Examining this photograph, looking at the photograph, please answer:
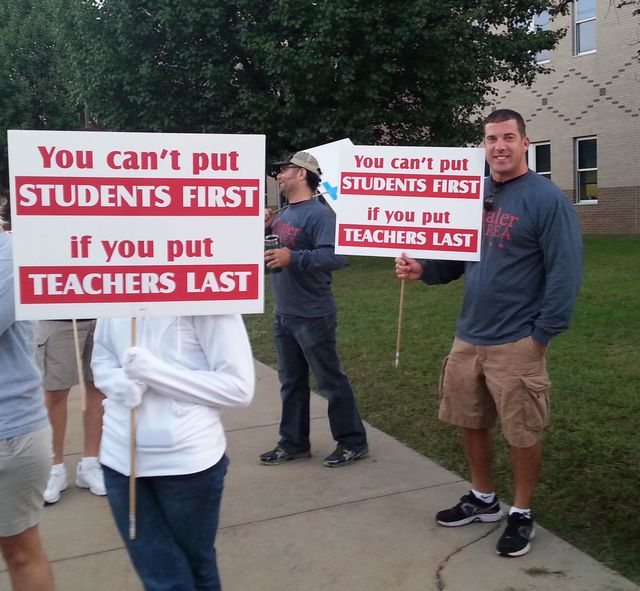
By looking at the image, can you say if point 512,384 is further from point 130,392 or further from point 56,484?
point 56,484

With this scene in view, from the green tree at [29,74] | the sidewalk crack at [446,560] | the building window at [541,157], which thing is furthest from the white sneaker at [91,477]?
the building window at [541,157]

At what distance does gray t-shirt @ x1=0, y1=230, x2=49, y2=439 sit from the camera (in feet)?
8.09

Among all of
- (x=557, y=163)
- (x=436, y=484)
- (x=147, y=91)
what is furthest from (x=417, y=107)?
(x=436, y=484)

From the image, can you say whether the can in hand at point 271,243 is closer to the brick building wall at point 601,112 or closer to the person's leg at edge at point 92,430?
the person's leg at edge at point 92,430

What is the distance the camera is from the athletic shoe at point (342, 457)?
187 inches

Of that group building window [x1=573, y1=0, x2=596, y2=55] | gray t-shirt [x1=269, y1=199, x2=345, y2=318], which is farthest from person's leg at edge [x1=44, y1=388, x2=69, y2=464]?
building window [x1=573, y1=0, x2=596, y2=55]

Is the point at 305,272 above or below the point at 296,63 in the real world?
below

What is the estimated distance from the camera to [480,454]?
12.5 feet

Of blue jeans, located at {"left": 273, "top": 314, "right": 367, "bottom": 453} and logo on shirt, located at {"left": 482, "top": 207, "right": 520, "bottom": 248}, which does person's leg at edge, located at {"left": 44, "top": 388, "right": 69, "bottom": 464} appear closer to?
blue jeans, located at {"left": 273, "top": 314, "right": 367, "bottom": 453}

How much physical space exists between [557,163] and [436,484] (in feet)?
68.0

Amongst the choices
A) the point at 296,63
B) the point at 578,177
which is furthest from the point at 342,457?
the point at 578,177

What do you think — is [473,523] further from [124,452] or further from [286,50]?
[286,50]

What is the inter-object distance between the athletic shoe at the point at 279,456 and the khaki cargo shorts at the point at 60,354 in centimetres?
121

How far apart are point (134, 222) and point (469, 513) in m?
2.38
